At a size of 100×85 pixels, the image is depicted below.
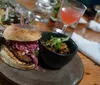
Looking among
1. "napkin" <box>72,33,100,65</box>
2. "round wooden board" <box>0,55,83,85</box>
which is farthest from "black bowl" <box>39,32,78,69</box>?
"napkin" <box>72,33,100,65</box>

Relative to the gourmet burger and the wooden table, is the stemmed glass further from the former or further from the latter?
the gourmet burger

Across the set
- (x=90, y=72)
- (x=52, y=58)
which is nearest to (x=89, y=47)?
(x=90, y=72)

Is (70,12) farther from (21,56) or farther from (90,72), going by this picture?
(21,56)

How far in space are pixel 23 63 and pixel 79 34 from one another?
1.79ft

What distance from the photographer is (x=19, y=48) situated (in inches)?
28.5

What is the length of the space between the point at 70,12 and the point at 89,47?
0.62ft

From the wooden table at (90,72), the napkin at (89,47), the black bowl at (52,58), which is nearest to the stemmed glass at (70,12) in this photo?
the napkin at (89,47)

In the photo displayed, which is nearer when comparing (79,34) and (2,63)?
(2,63)

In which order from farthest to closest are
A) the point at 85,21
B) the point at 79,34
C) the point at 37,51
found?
the point at 85,21 → the point at 79,34 → the point at 37,51

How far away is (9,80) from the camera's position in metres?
0.66

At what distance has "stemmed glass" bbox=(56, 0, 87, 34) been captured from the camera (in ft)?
3.47

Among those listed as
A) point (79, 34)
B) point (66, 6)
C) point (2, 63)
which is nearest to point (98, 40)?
point (79, 34)

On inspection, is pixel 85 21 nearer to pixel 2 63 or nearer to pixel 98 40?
pixel 98 40

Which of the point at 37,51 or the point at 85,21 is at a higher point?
the point at 37,51
